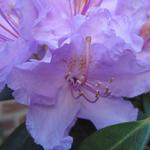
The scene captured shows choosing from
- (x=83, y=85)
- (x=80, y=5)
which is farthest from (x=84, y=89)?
(x=80, y=5)

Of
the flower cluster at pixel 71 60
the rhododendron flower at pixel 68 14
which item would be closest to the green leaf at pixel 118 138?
the flower cluster at pixel 71 60

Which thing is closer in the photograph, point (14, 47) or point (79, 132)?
point (14, 47)

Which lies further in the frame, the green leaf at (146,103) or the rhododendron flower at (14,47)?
the green leaf at (146,103)

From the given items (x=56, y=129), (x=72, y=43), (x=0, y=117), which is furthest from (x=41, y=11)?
(x=0, y=117)

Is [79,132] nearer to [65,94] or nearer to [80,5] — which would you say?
[65,94]

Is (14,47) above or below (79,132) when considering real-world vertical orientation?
above

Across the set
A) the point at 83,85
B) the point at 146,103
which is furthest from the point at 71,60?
the point at 146,103

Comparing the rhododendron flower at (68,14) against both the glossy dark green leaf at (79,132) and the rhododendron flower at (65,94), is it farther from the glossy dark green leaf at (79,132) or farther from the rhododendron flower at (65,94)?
the glossy dark green leaf at (79,132)

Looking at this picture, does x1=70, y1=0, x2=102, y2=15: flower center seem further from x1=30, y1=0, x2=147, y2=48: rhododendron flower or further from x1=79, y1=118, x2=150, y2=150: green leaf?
x1=79, y1=118, x2=150, y2=150: green leaf
